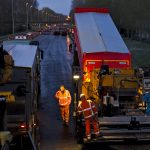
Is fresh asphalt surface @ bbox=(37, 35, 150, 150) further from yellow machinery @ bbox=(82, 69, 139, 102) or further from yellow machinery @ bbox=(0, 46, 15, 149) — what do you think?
yellow machinery @ bbox=(0, 46, 15, 149)

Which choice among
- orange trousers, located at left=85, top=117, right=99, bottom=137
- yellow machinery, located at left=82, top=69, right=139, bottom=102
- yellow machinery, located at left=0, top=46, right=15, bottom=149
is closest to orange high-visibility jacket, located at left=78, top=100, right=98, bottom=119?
orange trousers, located at left=85, top=117, right=99, bottom=137

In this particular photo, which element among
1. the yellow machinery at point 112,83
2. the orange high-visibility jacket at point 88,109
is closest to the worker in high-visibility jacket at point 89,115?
the orange high-visibility jacket at point 88,109

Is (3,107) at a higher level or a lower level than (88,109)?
higher

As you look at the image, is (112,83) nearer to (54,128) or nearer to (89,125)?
(89,125)

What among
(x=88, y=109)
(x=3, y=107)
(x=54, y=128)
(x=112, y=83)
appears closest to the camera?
(x=3, y=107)

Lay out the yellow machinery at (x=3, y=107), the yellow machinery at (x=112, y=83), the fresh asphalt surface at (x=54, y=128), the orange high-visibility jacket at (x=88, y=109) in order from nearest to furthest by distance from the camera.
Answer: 1. the yellow machinery at (x=3, y=107)
2. the orange high-visibility jacket at (x=88, y=109)
3. the fresh asphalt surface at (x=54, y=128)
4. the yellow machinery at (x=112, y=83)

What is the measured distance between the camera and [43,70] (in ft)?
130

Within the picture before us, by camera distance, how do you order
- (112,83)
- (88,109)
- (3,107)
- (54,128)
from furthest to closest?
(54,128)
(112,83)
(88,109)
(3,107)

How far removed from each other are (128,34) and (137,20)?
30734mm

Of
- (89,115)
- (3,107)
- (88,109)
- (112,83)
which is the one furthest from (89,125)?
(3,107)

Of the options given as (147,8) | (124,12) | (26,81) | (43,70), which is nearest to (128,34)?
(124,12)

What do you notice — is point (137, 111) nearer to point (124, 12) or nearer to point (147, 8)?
point (147, 8)

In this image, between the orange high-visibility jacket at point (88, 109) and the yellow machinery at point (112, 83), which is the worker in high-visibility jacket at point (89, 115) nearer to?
the orange high-visibility jacket at point (88, 109)

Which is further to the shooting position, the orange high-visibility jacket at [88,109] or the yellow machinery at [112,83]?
the yellow machinery at [112,83]
